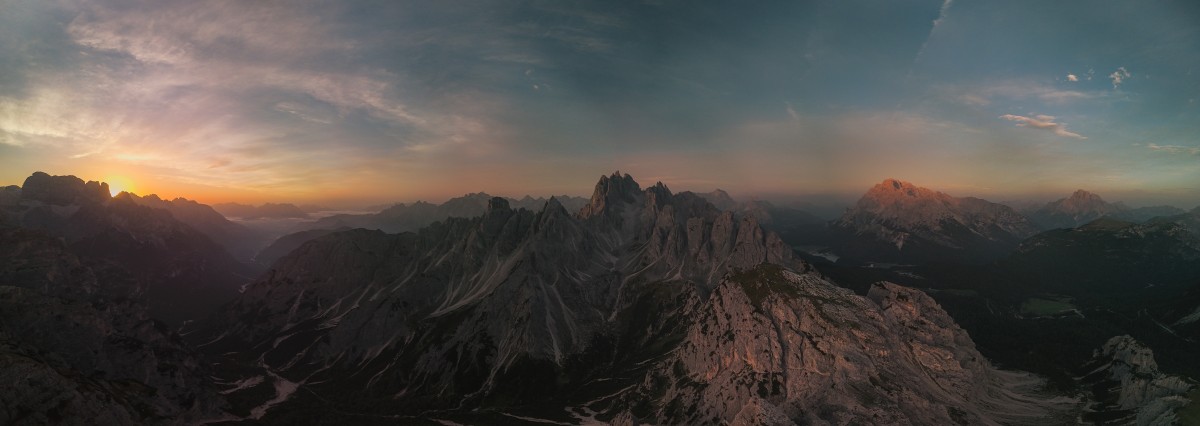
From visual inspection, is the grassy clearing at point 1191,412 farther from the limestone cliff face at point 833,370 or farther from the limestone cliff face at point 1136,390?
the limestone cliff face at point 833,370

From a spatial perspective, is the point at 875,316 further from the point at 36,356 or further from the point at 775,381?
the point at 36,356

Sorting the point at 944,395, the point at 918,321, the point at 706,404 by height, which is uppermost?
the point at 918,321

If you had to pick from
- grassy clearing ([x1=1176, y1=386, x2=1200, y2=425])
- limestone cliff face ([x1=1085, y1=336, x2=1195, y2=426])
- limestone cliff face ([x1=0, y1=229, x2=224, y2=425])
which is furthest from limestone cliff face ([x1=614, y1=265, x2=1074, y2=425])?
limestone cliff face ([x1=0, y1=229, x2=224, y2=425])

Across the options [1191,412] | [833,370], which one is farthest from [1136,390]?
[833,370]

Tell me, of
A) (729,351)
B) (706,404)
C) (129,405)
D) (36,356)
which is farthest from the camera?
(729,351)

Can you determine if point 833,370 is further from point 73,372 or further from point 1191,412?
point 73,372

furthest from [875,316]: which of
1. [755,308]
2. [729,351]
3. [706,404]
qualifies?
[706,404]

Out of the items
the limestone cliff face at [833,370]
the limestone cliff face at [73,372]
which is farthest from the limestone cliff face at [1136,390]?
the limestone cliff face at [73,372]

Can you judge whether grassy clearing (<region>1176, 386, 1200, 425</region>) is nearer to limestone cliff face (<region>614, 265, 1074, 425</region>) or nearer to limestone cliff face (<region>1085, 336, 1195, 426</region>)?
limestone cliff face (<region>1085, 336, 1195, 426</region>)

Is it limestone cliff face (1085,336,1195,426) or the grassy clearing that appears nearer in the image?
the grassy clearing
